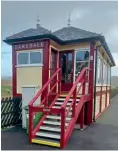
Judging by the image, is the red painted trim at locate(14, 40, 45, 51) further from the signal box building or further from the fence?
the fence

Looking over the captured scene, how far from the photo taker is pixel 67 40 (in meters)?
9.65

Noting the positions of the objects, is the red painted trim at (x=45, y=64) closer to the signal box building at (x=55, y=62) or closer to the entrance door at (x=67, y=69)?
the signal box building at (x=55, y=62)

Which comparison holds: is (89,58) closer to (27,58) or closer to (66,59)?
(66,59)

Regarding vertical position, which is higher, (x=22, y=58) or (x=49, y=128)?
(x=22, y=58)

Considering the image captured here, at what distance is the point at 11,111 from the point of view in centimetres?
866

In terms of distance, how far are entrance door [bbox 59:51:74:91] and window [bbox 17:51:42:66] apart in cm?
164

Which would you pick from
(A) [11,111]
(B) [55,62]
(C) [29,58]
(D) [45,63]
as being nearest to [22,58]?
(C) [29,58]

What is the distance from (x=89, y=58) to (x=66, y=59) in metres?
1.51

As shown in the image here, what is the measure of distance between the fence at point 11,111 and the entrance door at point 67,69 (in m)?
2.73

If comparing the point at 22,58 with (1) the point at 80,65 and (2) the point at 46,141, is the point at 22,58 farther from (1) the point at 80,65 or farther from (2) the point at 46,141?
(2) the point at 46,141

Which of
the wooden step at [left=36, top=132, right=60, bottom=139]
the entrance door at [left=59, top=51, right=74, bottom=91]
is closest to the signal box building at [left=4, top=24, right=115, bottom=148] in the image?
the entrance door at [left=59, top=51, right=74, bottom=91]

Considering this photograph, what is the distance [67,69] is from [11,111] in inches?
152

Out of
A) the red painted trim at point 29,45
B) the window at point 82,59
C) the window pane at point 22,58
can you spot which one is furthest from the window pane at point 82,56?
the window pane at point 22,58

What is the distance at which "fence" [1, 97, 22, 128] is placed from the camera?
324 inches
